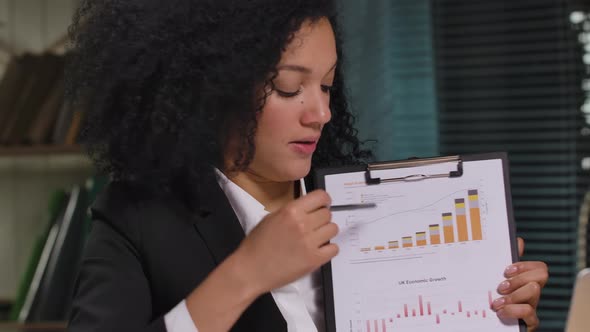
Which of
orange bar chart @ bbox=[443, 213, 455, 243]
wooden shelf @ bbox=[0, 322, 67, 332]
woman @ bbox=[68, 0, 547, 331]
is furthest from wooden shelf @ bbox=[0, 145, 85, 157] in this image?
orange bar chart @ bbox=[443, 213, 455, 243]

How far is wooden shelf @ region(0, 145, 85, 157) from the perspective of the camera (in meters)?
2.43

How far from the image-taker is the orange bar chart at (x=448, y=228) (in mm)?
1143

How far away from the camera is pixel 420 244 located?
1148 millimetres

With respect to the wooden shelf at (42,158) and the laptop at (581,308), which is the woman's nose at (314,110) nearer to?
the laptop at (581,308)

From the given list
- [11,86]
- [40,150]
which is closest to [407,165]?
[40,150]

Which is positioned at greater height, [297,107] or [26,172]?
[297,107]

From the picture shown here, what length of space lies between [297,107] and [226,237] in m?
0.22

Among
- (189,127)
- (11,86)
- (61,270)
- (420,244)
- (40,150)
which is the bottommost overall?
(61,270)

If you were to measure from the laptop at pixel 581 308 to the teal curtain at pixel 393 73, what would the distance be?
1.42 metres

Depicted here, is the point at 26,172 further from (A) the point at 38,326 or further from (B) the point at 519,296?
(B) the point at 519,296

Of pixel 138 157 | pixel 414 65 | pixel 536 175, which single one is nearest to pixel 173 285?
pixel 138 157

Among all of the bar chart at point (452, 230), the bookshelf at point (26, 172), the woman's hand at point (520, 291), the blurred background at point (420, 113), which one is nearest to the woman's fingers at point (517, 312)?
the woman's hand at point (520, 291)

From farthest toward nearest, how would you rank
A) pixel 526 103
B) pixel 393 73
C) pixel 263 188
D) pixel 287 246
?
pixel 526 103 < pixel 393 73 < pixel 263 188 < pixel 287 246

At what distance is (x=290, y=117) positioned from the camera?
3.59 ft
